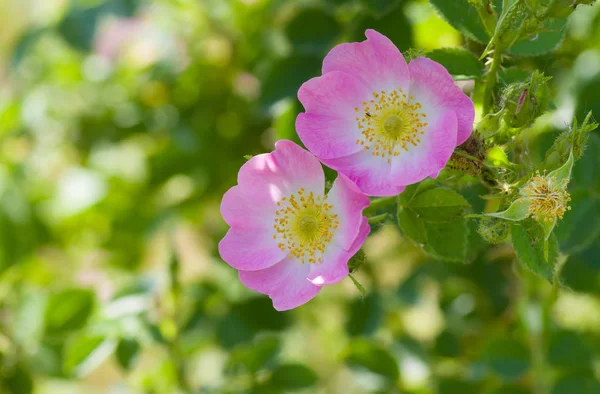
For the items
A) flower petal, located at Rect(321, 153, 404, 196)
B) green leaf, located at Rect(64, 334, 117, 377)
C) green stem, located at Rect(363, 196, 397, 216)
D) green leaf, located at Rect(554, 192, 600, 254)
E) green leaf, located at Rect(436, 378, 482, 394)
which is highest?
flower petal, located at Rect(321, 153, 404, 196)

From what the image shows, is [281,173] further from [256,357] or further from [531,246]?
[256,357]

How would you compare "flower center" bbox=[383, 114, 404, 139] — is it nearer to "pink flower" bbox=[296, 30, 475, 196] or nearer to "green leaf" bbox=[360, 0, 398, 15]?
"pink flower" bbox=[296, 30, 475, 196]

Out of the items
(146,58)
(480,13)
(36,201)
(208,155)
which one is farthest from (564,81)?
(36,201)

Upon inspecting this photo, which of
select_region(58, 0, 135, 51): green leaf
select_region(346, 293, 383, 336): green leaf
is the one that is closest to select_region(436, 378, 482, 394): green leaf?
select_region(346, 293, 383, 336): green leaf

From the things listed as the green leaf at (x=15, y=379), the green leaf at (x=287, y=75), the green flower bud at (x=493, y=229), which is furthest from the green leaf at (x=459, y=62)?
the green leaf at (x=15, y=379)

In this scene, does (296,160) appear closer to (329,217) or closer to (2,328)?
(329,217)

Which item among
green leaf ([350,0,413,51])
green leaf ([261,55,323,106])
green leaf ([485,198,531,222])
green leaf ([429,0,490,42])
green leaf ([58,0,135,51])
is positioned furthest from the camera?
green leaf ([58,0,135,51])

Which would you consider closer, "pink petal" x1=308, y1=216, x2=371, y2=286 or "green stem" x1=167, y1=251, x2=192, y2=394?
"pink petal" x1=308, y1=216, x2=371, y2=286
